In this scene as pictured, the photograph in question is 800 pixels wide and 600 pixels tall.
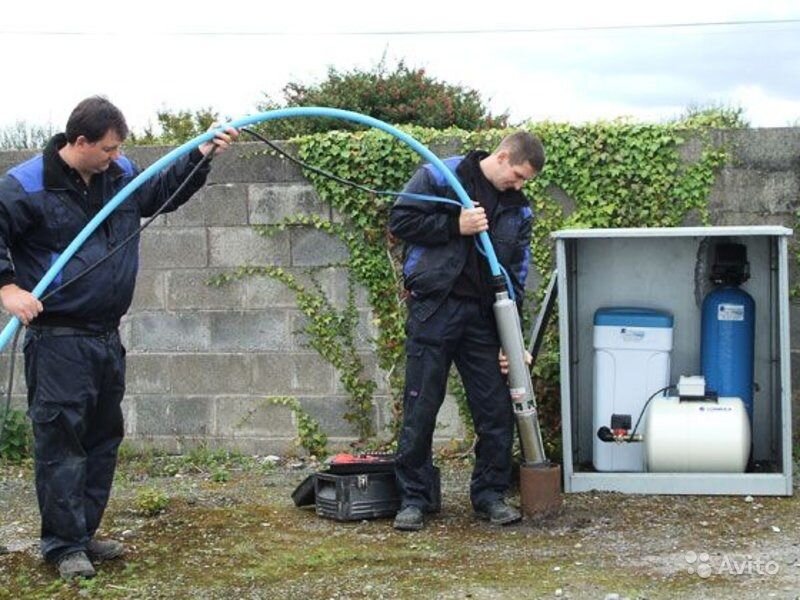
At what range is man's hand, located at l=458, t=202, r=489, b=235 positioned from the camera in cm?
584

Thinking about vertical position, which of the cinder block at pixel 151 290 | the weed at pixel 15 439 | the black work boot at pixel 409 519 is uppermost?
the cinder block at pixel 151 290

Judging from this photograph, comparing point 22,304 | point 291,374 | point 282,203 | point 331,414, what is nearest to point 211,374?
point 291,374

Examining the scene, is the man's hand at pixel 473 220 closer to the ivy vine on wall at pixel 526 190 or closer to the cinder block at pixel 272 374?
the ivy vine on wall at pixel 526 190

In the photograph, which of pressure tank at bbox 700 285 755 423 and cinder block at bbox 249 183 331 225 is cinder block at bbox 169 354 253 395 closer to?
cinder block at bbox 249 183 331 225

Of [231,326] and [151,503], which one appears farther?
[231,326]

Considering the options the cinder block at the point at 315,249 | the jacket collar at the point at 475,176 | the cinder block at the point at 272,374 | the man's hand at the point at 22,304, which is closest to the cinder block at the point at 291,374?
the cinder block at the point at 272,374

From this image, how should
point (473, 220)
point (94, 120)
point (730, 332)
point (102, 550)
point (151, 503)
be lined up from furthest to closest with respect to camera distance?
point (730, 332) → point (151, 503) → point (473, 220) → point (102, 550) → point (94, 120)

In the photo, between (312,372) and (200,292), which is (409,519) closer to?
(312,372)

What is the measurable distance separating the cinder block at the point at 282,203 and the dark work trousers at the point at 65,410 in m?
2.51

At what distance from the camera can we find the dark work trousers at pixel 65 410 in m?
5.17

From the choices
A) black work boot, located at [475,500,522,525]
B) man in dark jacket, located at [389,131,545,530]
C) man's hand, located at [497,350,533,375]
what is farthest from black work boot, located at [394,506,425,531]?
man's hand, located at [497,350,533,375]

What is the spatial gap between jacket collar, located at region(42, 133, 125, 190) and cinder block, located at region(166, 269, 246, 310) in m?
2.68

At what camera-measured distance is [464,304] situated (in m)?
6.04

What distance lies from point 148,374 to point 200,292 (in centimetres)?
64
